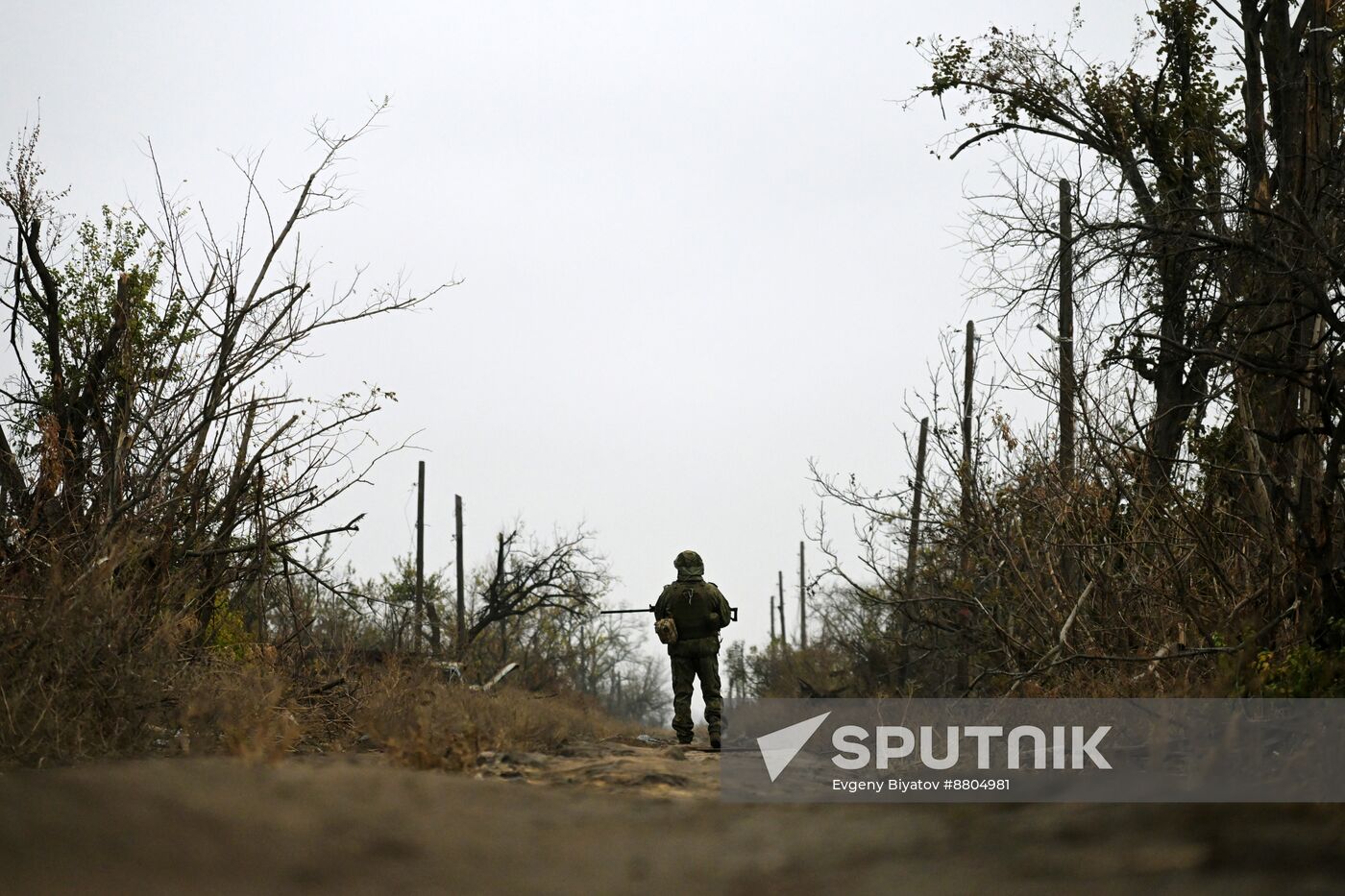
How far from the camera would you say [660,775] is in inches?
353

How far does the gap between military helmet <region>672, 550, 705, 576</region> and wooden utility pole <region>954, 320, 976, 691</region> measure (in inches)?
122

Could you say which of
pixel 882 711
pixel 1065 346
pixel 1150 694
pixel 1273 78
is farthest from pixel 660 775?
pixel 1065 346

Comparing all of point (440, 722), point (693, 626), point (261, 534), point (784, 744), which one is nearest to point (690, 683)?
point (693, 626)

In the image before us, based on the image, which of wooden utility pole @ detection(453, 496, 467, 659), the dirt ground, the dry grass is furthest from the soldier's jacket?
wooden utility pole @ detection(453, 496, 467, 659)

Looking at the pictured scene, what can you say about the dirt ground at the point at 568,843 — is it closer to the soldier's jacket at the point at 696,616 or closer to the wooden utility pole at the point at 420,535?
the soldier's jacket at the point at 696,616

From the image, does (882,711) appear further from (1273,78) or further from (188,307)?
(188,307)

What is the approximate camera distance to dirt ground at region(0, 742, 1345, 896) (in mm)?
5281

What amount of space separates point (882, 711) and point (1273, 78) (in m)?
7.73

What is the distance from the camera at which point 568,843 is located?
5.88 m

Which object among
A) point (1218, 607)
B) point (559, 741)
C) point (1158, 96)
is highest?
point (1158, 96)

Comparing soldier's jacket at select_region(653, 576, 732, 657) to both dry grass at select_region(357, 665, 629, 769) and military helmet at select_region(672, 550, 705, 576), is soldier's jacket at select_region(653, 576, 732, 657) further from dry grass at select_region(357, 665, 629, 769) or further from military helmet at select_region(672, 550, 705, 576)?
dry grass at select_region(357, 665, 629, 769)

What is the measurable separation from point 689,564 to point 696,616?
0.62m

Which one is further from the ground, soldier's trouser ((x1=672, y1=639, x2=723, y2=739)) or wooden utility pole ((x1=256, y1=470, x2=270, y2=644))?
wooden utility pole ((x1=256, y1=470, x2=270, y2=644))

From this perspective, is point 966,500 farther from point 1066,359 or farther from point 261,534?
point 261,534
